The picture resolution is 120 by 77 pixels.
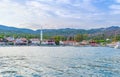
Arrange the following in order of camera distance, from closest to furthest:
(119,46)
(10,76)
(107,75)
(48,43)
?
(10,76) < (107,75) < (119,46) < (48,43)

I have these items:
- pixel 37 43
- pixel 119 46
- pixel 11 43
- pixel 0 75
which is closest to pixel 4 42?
pixel 11 43

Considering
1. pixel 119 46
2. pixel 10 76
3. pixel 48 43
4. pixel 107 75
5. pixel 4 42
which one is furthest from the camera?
pixel 48 43

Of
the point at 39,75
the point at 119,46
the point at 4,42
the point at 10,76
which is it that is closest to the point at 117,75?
the point at 39,75

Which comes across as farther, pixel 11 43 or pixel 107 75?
pixel 11 43

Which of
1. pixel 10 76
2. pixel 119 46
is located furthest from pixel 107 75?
pixel 119 46

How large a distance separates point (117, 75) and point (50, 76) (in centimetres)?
618

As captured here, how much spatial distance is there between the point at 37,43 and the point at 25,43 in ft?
29.1

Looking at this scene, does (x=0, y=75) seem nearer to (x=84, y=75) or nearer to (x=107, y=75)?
(x=84, y=75)

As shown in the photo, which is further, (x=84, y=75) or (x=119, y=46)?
(x=119, y=46)

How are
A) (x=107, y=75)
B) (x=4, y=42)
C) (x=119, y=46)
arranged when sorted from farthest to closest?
1. (x=4, y=42)
2. (x=119, y=46)
3. (x=107, y=75)

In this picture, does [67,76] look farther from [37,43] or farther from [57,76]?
[37,43]

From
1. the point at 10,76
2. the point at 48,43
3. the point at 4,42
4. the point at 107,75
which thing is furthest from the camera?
the point at 48,43

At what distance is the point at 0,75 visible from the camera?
2583 cm

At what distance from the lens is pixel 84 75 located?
27031mm
